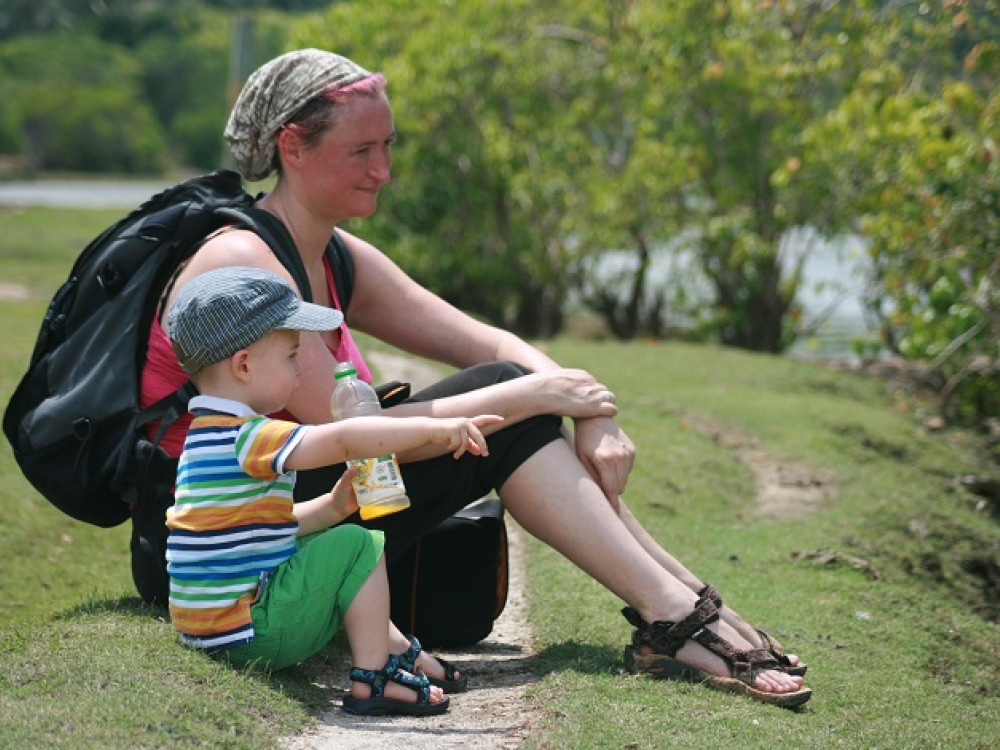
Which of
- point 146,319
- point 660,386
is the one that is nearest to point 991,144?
point 660,386

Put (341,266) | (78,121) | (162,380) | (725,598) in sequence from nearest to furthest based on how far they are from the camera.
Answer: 1. (162,380)
2. (341,266)
3. (725,598)
4. (78,121)

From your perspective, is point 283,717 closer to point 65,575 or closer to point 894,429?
point 65,575

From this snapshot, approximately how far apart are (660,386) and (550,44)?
518 cm

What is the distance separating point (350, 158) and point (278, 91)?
275mm

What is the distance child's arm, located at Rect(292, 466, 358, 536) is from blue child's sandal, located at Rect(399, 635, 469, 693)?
0.40 m

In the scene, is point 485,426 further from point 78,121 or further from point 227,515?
point 78,121

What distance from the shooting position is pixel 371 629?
12.2ft

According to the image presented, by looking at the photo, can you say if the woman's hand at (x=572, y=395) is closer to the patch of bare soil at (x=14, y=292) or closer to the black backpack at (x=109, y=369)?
the black backpack at (x=109, y=369)

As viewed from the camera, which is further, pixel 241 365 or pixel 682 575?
pixel 682 575

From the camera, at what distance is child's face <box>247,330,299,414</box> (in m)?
3.65

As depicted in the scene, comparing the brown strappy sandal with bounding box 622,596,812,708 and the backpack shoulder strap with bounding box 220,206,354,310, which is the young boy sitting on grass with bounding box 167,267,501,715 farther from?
the brown strappy sandal with bounding box 622,596,812,708

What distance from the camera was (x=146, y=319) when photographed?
4031 millimetres

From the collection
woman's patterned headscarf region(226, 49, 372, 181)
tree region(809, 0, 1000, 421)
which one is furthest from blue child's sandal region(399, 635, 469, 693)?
tree region(809, 0, 1000, 421)

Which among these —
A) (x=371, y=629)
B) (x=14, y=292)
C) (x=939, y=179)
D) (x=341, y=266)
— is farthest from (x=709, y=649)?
(x=14, y=292)
